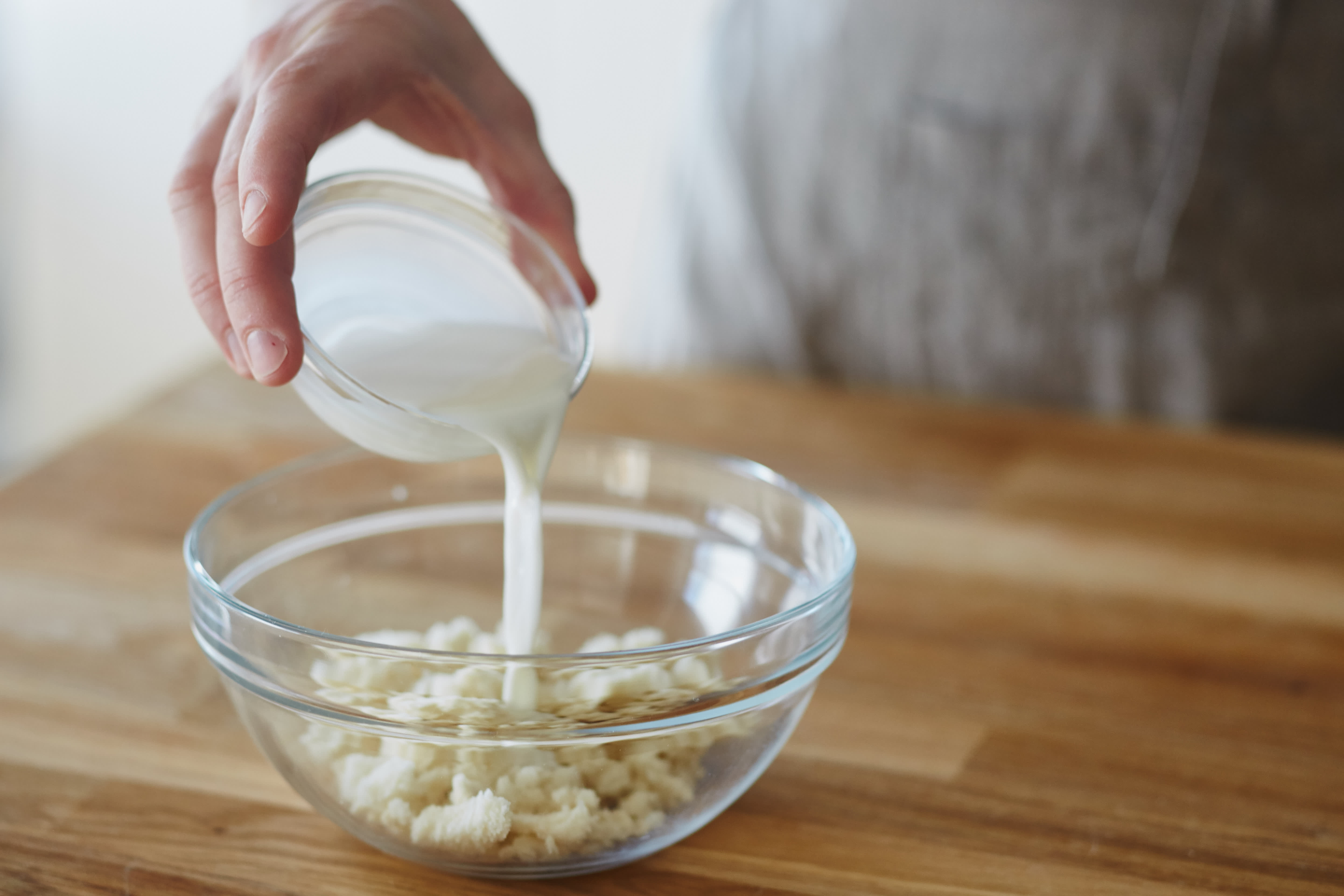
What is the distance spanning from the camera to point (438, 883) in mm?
613

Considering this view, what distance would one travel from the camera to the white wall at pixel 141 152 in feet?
9.68

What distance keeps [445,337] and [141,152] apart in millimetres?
2718

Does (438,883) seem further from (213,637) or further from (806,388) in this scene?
(806,388)

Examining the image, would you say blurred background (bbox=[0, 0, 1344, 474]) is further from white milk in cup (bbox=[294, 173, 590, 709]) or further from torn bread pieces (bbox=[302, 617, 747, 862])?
torn bread pieces (bbox=[302, 617, 747, 862])

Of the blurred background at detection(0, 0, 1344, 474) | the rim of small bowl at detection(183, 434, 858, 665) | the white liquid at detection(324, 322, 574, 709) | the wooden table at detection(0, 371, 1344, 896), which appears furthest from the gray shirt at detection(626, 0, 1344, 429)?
the white liquid at detection(324, 322, 574, 709)

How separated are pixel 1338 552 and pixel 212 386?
42.1 inches

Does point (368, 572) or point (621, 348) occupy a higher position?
point (368, 572)

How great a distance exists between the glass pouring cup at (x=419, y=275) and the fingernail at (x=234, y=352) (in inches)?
1.1

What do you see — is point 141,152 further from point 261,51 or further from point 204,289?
point 204,289

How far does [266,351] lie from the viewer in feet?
1.95

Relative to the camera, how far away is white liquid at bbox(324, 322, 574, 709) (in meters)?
0.67

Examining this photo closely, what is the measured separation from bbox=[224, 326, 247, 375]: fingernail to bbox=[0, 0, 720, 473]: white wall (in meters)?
2.27

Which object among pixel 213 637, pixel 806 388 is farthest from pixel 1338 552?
pixel 213 637

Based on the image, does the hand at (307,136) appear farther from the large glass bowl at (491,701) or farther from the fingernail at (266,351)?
→ the large glass bowl at (491,701)
